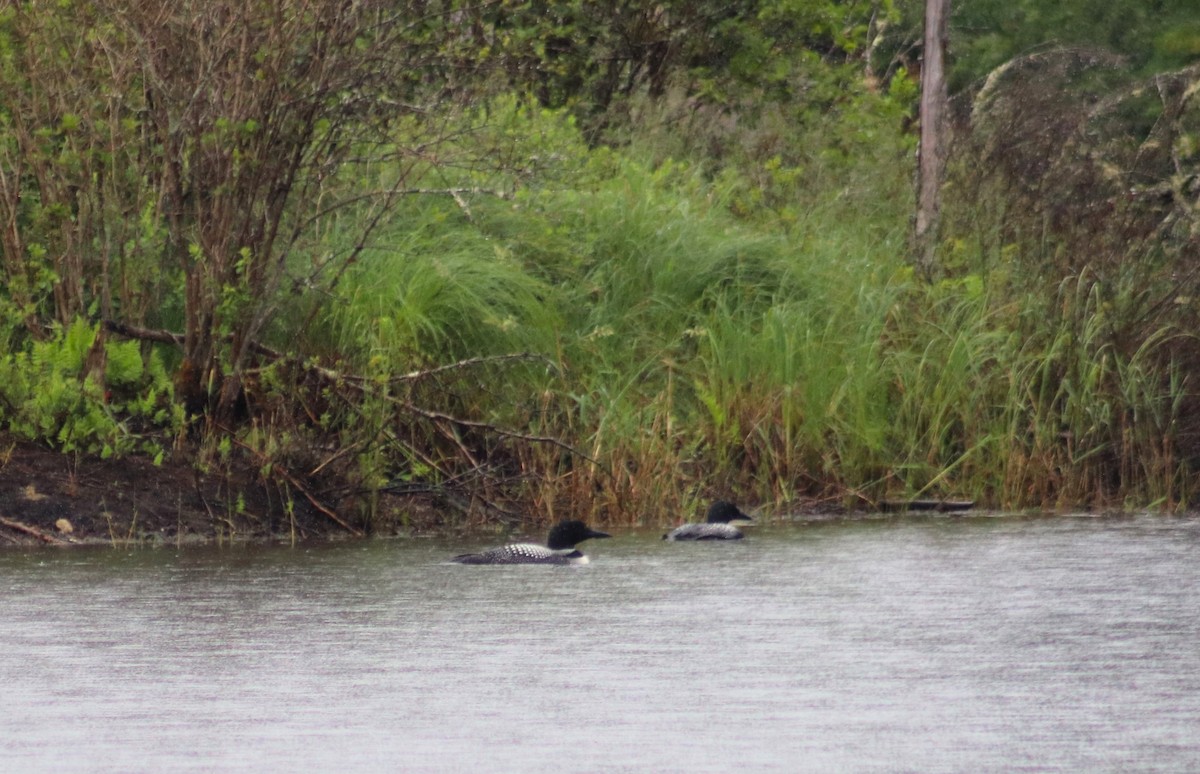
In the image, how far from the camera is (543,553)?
10930 millimetres

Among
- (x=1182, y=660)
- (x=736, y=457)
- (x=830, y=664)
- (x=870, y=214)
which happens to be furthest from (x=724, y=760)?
(x=870, y=214)

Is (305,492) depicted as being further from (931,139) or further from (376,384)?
(931,139)

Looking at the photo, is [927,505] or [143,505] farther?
[927,505]

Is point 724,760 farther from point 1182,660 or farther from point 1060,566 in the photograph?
point 1060,566

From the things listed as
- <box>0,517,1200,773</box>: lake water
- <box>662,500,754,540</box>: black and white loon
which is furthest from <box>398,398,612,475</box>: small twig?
<box>0,517,1200,773</box>: lake water

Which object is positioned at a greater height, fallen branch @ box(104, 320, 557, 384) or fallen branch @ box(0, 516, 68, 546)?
fallen branch @ box(104, 320, 557, 384)

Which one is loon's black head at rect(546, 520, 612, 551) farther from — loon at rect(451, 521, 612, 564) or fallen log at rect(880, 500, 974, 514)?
fallen log at rect(880, 500, 974, 514)

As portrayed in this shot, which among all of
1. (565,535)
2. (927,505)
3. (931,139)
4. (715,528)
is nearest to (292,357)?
(565,535)

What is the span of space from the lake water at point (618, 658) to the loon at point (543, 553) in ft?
0.42

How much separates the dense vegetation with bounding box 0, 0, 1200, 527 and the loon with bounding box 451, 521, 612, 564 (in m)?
1.45

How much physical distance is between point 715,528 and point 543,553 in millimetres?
1165

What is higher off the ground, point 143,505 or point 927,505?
point 143,505

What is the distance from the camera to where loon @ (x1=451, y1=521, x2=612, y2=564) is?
1088cm

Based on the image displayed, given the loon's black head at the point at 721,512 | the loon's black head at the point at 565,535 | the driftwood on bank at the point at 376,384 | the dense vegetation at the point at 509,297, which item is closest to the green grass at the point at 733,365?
the dense vegetation at the point at 509,297
